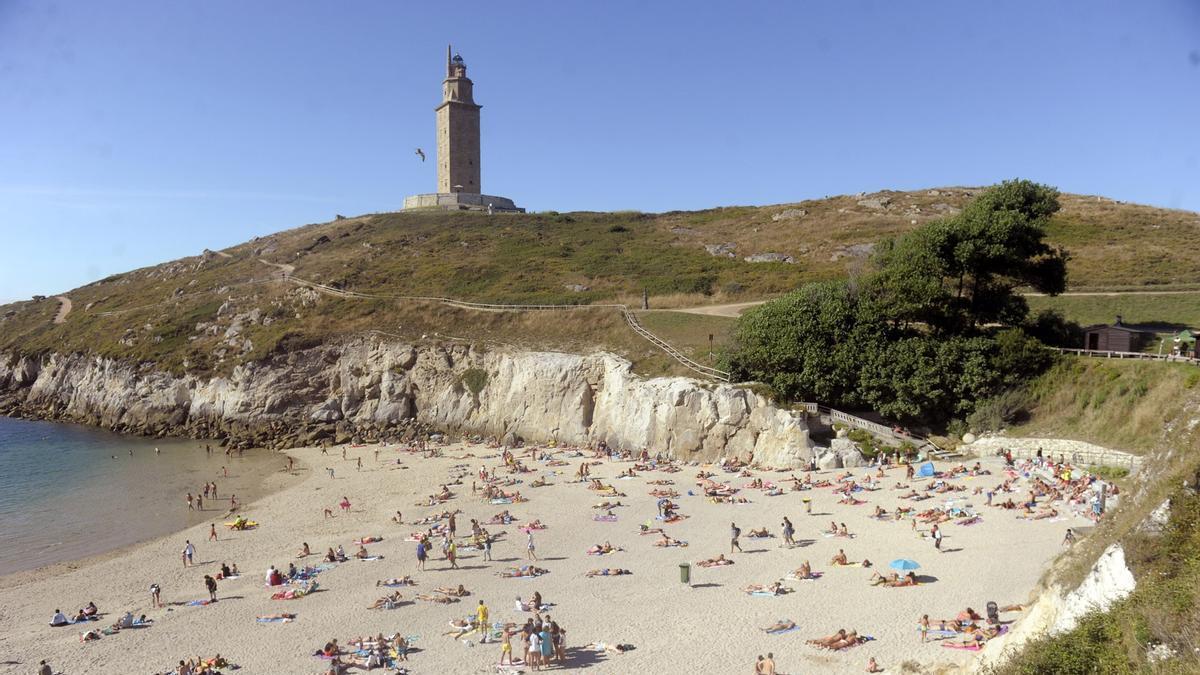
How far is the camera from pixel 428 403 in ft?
160

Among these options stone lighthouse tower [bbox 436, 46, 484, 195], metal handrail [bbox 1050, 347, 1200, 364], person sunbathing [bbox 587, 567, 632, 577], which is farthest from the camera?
stone lighthouse tower [bbox 436, 46, 484, 195]

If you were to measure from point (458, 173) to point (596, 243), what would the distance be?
2967cm

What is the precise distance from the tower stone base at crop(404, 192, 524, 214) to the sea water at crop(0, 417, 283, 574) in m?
55.4

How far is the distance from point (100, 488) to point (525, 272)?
1544 inches

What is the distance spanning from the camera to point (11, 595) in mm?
22422

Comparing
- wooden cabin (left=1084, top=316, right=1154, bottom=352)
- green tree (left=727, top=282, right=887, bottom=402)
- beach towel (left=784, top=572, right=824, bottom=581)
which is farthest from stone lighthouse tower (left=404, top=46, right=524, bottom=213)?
beach towel (left=784, top=572, right=824, bottom=581)

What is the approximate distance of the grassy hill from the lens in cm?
5231

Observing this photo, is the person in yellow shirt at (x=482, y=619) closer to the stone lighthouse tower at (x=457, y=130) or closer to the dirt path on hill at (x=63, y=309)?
the dirt path on hill at (x=63, y=309)

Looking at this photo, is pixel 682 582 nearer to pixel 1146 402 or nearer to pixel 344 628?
pixel 344 628

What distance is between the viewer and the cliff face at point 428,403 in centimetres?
3522

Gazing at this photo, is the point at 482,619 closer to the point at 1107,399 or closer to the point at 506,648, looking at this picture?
the point at 506,648

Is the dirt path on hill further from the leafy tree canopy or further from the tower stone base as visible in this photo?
the leafy tree canopy

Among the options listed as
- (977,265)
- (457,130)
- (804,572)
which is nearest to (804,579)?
(804,572)

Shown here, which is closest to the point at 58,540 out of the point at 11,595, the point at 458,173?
the point at 11,595
